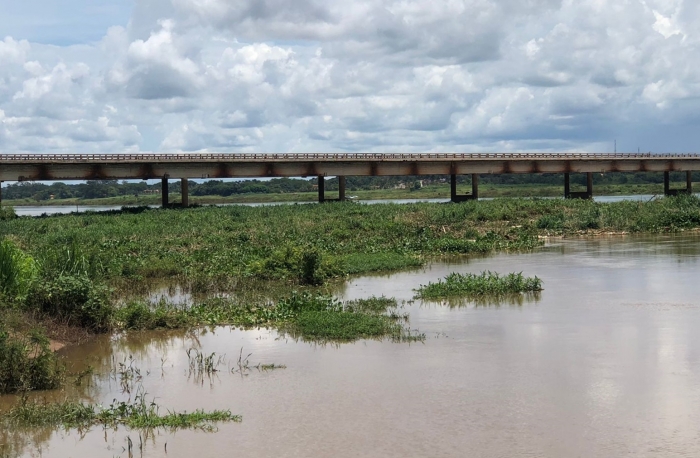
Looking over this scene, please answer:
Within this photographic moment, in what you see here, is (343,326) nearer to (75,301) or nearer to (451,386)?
(451,386)

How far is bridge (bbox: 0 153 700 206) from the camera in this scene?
60344mm

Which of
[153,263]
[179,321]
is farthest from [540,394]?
[153,263]

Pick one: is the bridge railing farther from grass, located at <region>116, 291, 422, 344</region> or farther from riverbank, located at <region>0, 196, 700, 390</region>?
grass, located at <region>116, 291, 422, 344</region>

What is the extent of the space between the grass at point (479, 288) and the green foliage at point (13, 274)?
34.9 ft

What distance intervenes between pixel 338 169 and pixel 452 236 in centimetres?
2745

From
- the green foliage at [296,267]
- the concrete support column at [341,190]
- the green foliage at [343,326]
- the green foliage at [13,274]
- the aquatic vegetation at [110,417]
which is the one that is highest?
the concrete support column at [341,190]

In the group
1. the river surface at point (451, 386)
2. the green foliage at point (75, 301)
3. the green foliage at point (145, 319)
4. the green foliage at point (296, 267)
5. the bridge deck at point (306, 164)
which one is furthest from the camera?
the bridge deck at point (306, 164)

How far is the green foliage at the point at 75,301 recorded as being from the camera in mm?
19156

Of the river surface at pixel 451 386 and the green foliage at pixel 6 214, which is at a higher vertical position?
the green foliage at pixel 6 214

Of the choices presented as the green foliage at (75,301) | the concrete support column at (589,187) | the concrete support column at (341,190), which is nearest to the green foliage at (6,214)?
the concrete support column at (341,190)

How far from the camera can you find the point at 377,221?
46.1 meters

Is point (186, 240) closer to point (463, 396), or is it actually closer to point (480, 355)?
point (480, 355)

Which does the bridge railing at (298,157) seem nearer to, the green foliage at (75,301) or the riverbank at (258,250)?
the riverbank at (258,250)

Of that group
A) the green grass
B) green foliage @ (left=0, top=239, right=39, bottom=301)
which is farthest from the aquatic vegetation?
green foliage @ (left=0, top=239, right=39, bottom=301)
